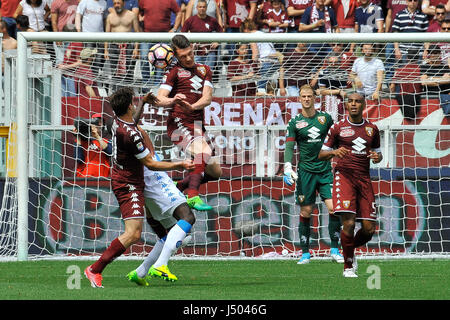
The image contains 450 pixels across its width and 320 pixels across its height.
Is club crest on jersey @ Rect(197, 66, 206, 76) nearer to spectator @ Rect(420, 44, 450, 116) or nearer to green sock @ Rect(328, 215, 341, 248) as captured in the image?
green sock @ Rect(328, 215, 341, 248)

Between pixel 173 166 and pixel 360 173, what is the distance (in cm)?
284

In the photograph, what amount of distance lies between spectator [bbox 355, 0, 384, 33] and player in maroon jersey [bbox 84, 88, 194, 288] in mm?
9888

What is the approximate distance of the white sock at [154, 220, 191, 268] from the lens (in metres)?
10.0

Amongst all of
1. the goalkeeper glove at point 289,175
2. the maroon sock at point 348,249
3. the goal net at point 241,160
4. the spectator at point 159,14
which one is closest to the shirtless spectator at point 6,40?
the spectator at point 159,14

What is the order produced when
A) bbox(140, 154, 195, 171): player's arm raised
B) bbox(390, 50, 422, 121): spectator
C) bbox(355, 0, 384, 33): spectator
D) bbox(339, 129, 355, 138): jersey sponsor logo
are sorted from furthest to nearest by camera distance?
bbox(355, 0, 384, 33): spectator
bbox(390, 50, 422, 121): spectator
bbox(339, 129, 355, 138): jersey sponsor logo
bbox(140, 154, 195, 171): player's arm raised

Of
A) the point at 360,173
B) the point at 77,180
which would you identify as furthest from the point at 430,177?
the point at 77,180

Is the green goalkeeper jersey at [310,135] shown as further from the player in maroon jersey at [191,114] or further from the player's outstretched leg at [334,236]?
the player in maroon jersey at [191,114]

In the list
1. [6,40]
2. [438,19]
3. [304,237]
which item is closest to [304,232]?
[304,237]

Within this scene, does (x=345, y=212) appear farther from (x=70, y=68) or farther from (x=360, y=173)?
(x=70, y=68)

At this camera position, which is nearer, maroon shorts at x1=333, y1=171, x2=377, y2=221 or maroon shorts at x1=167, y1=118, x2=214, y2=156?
maroon shorts at x1=333, y1=171, x2=377, y2=221

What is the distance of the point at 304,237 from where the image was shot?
1376cm

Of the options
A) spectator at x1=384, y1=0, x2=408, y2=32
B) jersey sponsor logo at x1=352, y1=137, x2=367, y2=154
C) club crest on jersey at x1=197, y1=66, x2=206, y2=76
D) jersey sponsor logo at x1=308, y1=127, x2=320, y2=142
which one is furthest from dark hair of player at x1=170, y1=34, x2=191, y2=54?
spectator at x1=384, y1=0, x2=408, y2=32

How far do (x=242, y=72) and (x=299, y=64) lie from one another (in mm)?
875

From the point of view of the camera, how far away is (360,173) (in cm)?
1145
